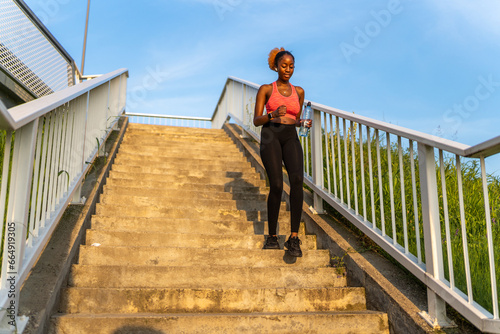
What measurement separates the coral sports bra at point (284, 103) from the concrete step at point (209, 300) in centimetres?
140

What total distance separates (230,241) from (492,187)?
286cm

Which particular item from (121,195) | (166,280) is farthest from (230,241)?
(121,195)

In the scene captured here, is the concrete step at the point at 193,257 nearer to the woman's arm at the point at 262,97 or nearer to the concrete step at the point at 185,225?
the concrete step at the point at 185,225

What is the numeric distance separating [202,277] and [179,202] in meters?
1.37

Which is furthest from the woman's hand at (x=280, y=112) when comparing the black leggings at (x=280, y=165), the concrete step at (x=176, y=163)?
the concrete step at (x=176, y=163)

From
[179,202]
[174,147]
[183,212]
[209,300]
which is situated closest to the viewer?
[209,300]

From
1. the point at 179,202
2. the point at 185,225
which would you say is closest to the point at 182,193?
the point at 179,202

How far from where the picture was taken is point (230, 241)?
315cm

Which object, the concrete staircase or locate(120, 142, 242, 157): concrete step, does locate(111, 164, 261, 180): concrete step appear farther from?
locate(120, 142, 242, 157): concrete step

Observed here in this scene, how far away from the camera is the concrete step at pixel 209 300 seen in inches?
90.2

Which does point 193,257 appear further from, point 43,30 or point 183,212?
point 43,30

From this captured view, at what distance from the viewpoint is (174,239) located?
3.08m

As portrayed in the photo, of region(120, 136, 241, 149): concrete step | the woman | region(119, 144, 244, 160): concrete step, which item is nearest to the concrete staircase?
the woman

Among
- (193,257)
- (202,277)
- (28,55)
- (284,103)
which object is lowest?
(202,277)
